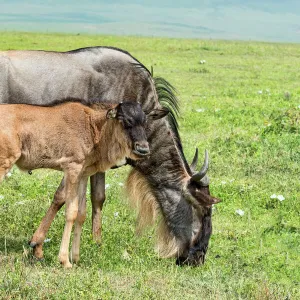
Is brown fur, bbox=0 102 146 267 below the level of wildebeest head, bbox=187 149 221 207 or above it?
above

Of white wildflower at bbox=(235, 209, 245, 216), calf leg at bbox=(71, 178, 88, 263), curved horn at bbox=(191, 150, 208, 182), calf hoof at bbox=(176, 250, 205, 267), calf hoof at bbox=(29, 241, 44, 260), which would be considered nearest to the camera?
calf leg at bbox=(71, 178, 88, 263)

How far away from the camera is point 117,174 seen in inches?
388

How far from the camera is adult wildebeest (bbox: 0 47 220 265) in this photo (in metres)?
7.02

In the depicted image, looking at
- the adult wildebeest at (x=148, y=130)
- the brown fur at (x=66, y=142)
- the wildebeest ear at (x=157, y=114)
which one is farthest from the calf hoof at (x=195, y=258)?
the wildebeest ear at (x=157, y=114)

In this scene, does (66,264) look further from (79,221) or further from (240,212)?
(240,212)

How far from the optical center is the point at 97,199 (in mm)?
7531

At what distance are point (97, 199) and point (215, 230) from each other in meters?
1.37

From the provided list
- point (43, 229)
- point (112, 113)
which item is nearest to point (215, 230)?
point (43, 229)

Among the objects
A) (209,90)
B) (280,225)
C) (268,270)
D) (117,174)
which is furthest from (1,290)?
(209,90)

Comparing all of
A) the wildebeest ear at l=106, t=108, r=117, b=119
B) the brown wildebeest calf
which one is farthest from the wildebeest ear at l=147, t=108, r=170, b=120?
the wildebeest ear at l=106, t=108, r=117, b=119

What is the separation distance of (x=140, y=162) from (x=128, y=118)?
3.83ft

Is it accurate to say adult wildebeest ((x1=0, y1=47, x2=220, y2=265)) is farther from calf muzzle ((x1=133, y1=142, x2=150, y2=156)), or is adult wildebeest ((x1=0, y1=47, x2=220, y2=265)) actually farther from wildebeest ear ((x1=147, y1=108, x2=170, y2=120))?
calf muzzle ((x1=133, y1=142, x2=150, y2=156))

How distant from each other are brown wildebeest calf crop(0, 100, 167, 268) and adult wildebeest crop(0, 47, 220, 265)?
602 millimetres

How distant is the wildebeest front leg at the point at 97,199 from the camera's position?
24.3 feet
